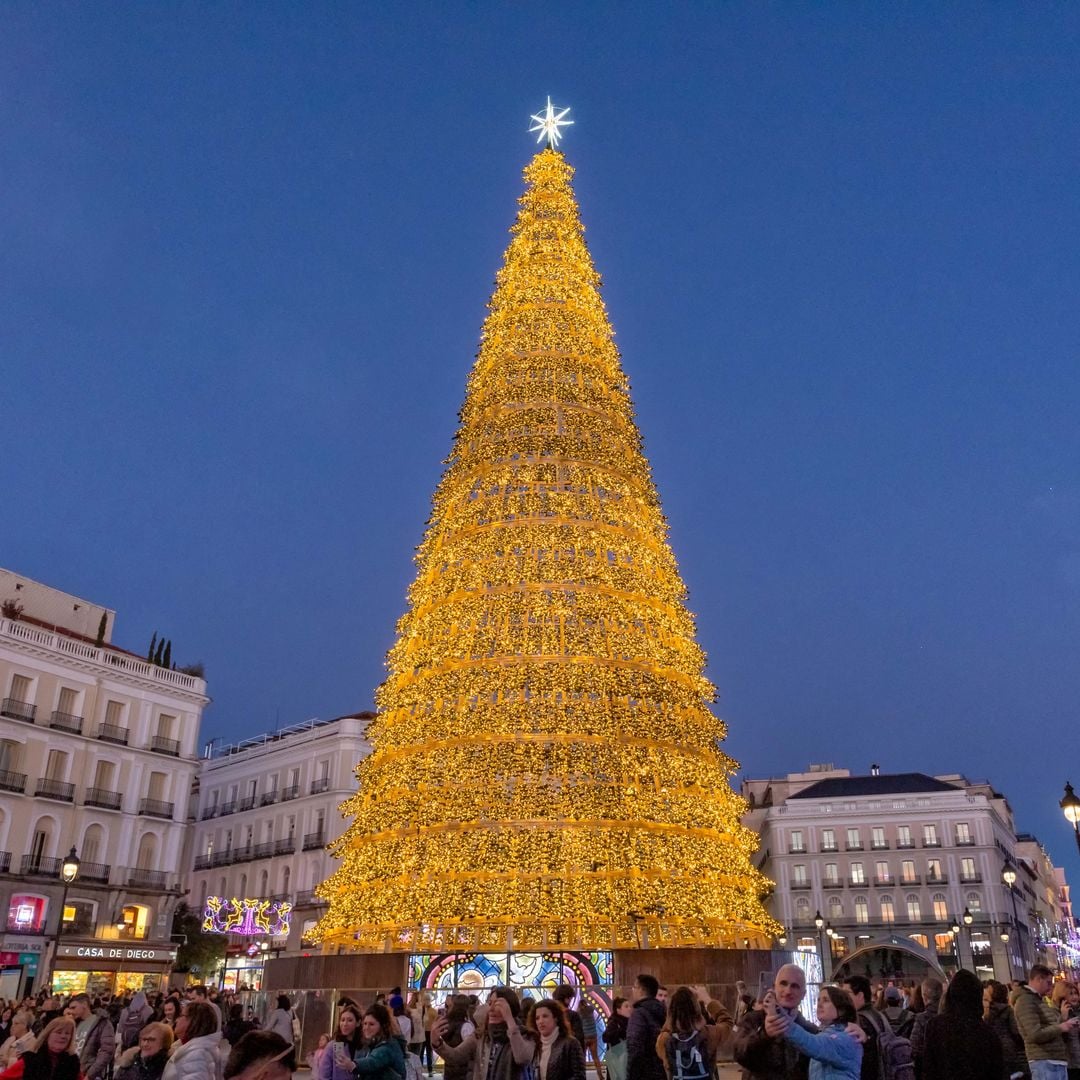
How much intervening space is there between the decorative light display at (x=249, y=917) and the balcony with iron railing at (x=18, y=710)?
10.7 metres

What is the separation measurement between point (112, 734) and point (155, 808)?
3318mm

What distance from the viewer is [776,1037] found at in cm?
455

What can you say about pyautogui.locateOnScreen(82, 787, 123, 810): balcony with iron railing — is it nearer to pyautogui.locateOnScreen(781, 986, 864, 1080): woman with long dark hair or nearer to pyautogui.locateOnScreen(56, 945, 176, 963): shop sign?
pyautogui.locateOnScreen(56, 945, 176, 963): shop sign

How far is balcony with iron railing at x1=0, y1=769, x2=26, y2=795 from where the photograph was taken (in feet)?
107

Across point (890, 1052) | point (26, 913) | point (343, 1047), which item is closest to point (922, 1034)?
point (890, 1052)

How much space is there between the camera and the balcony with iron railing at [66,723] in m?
35.0

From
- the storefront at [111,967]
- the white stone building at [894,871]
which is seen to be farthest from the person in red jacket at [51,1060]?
the white stone building at [894,871]

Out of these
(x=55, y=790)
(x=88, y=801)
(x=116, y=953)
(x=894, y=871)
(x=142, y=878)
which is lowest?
(x=116, y=953)

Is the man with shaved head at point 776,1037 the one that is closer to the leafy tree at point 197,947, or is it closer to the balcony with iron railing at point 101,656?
the balcony with iron railing at point 101,656

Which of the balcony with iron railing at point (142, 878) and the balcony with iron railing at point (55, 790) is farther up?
the balcony with iron railing at point (55, 790)

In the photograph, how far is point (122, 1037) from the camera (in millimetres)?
10648

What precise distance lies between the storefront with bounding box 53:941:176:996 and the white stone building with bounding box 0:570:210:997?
40mm

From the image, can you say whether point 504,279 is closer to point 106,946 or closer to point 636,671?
point 636,671

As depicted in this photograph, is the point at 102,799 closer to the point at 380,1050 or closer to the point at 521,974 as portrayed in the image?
the point at 521,974
